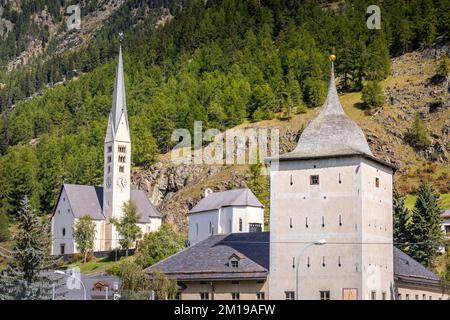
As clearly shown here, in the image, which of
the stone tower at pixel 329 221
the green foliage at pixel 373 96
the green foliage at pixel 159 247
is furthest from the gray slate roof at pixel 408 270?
the green foliage at pixel 373 96

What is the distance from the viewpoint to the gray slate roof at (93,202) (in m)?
156

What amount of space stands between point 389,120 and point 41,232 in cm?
10195

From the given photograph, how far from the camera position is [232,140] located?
174750 mm

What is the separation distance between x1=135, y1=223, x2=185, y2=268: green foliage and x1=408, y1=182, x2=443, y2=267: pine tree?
28371 mm

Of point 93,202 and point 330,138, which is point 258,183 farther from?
point 330,138

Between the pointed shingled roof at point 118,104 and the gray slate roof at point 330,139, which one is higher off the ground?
the pointed shingled roof at point 118,104

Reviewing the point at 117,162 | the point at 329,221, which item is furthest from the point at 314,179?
the point at 117,162

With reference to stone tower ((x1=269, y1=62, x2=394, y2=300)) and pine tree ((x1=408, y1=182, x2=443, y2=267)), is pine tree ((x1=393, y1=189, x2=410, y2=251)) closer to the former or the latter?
pine tree ((x1=408, y1=182, x2=443, y2=267))

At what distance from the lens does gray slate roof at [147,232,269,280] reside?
76.5m

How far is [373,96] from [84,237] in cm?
6170

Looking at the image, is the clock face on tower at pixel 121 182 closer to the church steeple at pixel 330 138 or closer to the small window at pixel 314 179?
the church steeple at pixel 330 138
